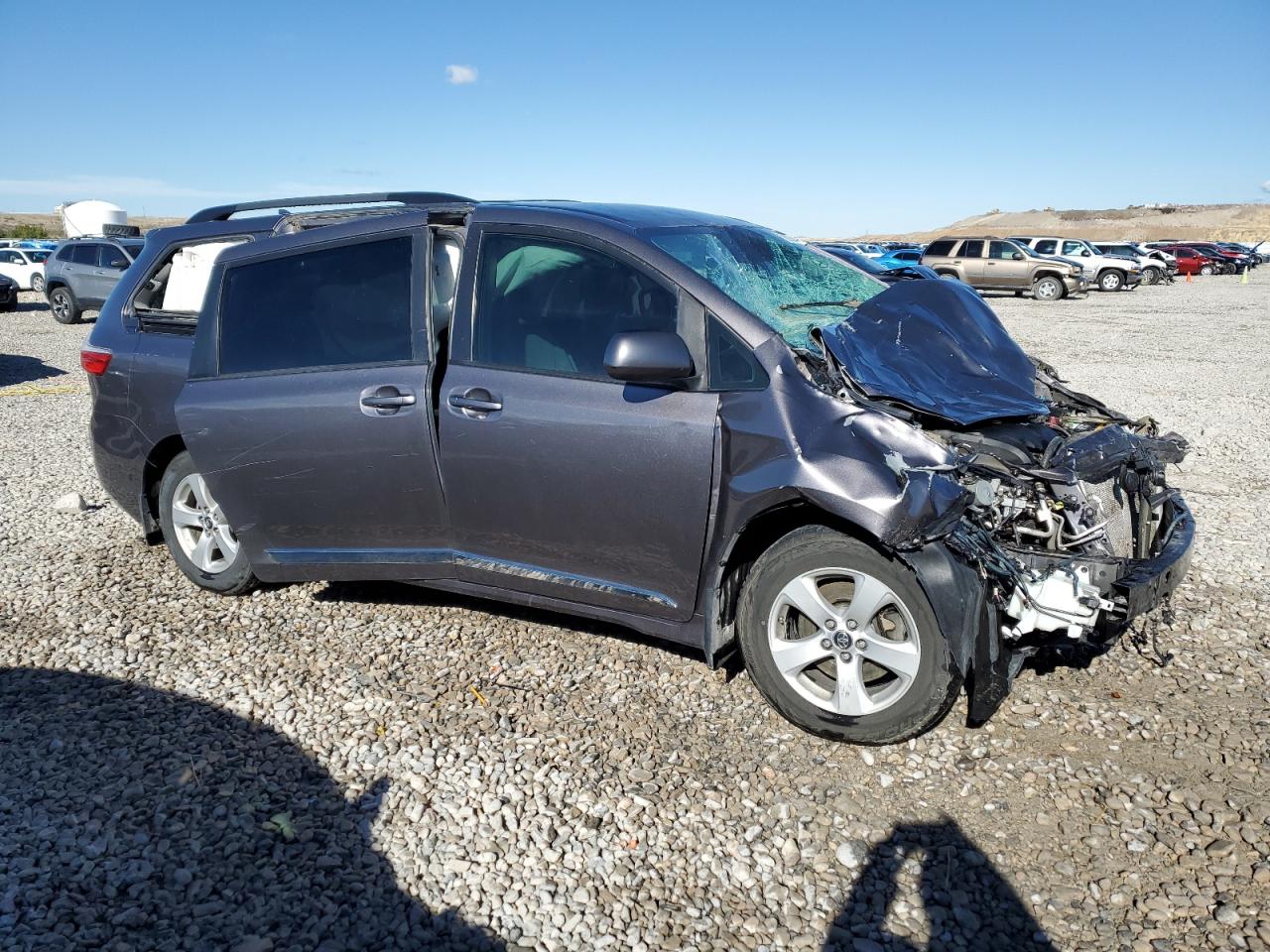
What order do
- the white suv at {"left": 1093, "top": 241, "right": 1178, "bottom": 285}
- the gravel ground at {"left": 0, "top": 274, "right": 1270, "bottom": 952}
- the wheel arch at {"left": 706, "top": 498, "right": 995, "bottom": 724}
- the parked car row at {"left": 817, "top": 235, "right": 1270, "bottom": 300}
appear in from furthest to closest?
1. the white suv at {"left": 1093, "top": 241, "right": 1178, "bottom": 285}
2. the parked car row at {"left": 817, "top": 235, "right": 1270, "bottom": 300}
3. the wheel arch at {"left": 706, "top": 498, "right": 995, "bottom": 724}
4. the gravel ground at {"left": 0, "top": 274, "right": 1270, "bottom": 952}

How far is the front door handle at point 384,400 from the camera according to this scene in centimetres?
411

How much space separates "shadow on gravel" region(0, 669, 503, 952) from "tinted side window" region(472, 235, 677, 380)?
1.74m

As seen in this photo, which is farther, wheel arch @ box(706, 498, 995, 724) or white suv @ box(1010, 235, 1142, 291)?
white suv @ box(1010, 235, 1142, 291)

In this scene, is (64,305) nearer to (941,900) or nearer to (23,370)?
(23,370)

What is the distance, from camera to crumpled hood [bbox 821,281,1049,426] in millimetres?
3682

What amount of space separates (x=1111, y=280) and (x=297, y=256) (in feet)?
117

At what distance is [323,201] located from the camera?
5.47 meters

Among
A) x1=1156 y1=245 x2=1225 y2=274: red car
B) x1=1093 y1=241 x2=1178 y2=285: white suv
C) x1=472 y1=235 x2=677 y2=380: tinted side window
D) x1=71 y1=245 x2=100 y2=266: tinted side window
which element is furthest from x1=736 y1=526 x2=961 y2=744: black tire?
x1=1156 y1=245 x2=1225 y2=274: red car

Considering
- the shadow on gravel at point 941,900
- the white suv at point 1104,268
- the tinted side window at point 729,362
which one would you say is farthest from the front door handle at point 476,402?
the white suv at point 1104,268

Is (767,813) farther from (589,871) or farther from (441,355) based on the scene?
(441,355)

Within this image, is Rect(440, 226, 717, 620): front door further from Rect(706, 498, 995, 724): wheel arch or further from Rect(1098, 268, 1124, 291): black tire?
Rect(1098, 268, 1124, 291): black tire

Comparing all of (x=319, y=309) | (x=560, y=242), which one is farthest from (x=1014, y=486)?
(x=319, y=309)

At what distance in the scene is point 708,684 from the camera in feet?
13.2

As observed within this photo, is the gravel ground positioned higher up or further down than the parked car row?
further down
